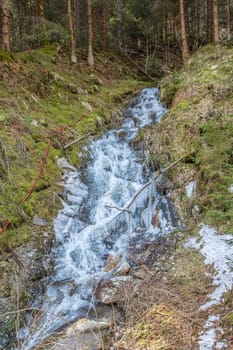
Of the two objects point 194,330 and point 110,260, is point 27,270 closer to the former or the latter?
point 110,260

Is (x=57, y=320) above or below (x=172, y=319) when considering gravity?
below

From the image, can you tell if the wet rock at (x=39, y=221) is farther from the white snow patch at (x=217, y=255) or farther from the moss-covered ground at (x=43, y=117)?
the white snow patch at (x=217, y=255)

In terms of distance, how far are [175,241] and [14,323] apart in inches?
107

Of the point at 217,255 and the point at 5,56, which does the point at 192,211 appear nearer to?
the point at 217,255

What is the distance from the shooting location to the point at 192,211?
5.67 m

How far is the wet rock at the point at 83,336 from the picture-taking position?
354 cm

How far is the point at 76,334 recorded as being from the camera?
3.77m

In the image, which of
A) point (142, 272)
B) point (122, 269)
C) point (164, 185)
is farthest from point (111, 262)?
point (164, 185)

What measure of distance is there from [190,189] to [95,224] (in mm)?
1967

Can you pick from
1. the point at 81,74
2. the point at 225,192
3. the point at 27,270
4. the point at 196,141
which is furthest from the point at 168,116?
the point at 81,74

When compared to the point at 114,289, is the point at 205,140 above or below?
above

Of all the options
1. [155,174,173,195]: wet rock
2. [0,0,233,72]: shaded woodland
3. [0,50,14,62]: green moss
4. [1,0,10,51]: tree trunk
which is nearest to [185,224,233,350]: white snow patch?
[155,174,173,195]: wet rock

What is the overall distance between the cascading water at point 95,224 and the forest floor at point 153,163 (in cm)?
34

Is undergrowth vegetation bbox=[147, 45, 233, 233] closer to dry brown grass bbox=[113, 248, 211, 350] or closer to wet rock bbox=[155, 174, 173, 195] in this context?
wet rock bbox=[155, 174, 173, 195]
